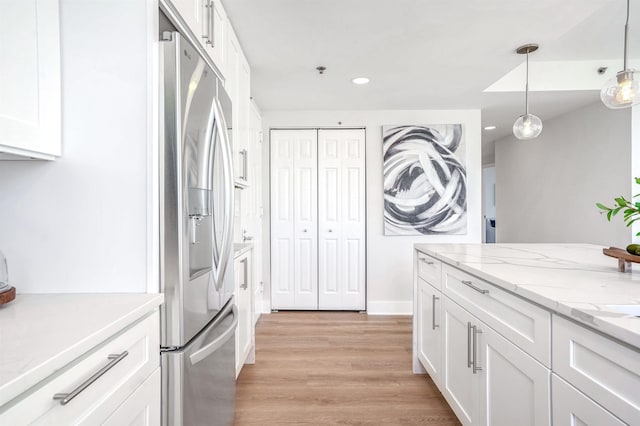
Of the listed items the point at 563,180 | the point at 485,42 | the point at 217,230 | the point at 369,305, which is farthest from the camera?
the point at 563,180

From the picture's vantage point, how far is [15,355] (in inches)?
23.8

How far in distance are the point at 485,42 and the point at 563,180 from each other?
292cm

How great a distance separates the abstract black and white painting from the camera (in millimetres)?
3918

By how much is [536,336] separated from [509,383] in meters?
0.28

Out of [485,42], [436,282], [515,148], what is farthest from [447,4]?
[515,148]

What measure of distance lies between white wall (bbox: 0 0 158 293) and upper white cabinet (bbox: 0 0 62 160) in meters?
0.04

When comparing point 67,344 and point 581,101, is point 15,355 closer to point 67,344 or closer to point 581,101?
point 67,344

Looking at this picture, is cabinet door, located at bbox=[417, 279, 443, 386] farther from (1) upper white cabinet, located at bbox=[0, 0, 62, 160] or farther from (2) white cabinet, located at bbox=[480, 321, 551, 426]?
(1) upper white cabinet, located at bbox=[0, 0, 62, 160]

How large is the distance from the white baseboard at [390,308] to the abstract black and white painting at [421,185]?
32.6 inches

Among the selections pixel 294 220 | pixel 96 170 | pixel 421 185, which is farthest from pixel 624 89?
pixel 294 220

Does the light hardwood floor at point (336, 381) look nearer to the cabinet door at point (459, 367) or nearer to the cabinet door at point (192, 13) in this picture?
the cabinet door at point (459, 367)

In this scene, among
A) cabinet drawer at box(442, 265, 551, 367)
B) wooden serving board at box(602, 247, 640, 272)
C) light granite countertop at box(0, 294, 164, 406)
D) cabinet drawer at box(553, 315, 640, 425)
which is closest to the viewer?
light granite countertop at box(0, 294, 164, 406)

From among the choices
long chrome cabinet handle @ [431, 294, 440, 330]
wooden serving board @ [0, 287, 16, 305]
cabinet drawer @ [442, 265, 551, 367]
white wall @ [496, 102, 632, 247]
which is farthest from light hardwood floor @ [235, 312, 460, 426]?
white wall @ [496, 102, 632, 247]

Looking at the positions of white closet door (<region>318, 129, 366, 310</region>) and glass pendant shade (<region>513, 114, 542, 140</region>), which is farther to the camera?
white closet door (<region>318, 129, 366, 310</region>)
